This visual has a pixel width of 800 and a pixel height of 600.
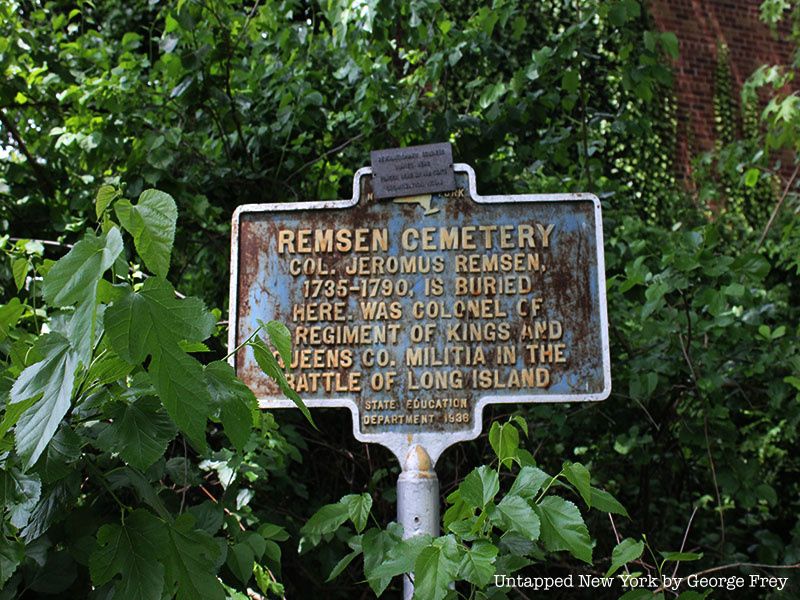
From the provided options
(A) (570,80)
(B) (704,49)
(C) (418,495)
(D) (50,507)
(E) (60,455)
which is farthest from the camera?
(B) (704,49)

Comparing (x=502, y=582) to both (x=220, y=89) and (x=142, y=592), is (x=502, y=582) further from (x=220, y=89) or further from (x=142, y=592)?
(x=220, y=89)

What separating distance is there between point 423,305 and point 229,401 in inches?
56.0

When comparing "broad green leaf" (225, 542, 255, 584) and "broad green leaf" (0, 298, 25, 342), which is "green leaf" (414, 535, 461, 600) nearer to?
"broad green leaf" (225, 542, 255, 584)

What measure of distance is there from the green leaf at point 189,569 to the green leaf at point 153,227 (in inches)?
20.6

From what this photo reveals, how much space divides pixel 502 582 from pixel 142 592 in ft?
2.92

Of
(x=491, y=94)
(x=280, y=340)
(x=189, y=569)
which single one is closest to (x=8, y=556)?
(x=189, y=569)

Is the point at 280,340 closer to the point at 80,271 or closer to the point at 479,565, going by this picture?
the point at 80,271

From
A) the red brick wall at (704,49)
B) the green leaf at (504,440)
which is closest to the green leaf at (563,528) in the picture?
the green leaf at (504,440)

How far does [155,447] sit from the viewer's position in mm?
1593

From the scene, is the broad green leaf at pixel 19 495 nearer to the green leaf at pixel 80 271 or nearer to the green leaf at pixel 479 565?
the green leaf at pixel 80 271

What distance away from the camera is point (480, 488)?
1829 millimetres

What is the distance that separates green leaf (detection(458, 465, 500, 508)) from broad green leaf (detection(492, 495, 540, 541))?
3 cm

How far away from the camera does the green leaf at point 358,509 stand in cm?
216

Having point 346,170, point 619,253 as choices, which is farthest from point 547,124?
point 346,170
